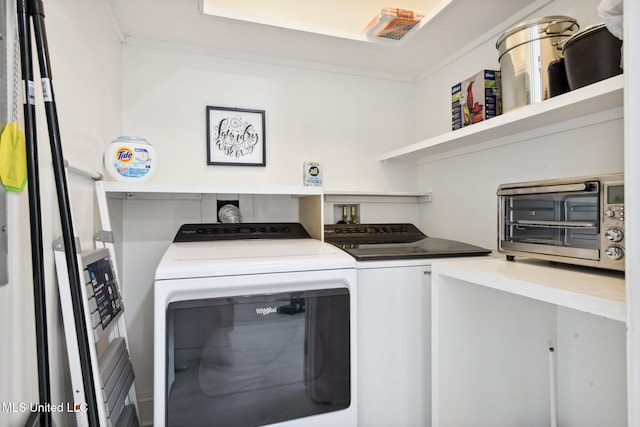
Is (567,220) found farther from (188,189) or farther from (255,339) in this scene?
(188,189)

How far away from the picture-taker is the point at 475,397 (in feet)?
4.54

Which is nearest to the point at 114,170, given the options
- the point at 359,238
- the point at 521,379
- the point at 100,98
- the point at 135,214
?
the point at 100,98

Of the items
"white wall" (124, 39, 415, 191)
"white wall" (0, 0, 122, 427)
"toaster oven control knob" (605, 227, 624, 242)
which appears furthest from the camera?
"white wall" (124, 39, 415, 191)

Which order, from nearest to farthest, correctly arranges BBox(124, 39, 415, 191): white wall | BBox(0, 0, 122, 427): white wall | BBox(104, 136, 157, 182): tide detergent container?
BBox(0, 0, 122, 427): white wall, BBox(104, 136, 157, 182): tide detergent container, BBox(124, 39, 415, 191): white wall

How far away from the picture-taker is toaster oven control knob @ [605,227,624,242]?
0.93 meters

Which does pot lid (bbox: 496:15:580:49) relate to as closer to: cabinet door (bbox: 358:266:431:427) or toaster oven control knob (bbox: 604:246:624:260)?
toaster oven control knob (bbox: 604:246:624:260)

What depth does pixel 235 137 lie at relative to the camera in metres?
2.02

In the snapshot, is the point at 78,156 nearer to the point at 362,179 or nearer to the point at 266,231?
the point at 266,231

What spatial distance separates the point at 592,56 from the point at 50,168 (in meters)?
1.61

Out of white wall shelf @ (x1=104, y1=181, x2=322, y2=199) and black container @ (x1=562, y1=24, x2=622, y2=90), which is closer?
black container @ (x1=562, y1=24, x2=622, y2=90)

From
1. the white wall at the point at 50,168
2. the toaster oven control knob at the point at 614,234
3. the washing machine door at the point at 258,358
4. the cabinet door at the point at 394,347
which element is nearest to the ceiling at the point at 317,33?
the white wall at the point at 50,168

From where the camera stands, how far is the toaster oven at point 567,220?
947 mm

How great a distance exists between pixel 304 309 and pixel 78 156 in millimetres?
952

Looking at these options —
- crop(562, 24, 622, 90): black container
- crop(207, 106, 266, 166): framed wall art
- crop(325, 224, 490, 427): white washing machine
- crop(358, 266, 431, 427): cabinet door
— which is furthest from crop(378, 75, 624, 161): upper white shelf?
crop(207, 106, 266, 166): framed wall art
